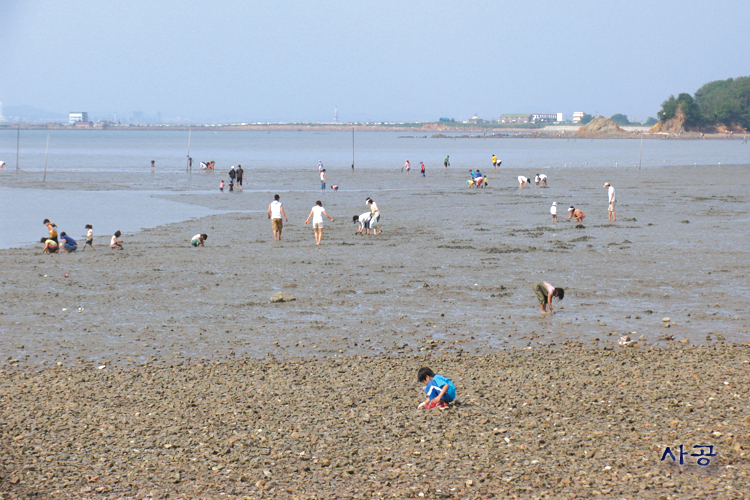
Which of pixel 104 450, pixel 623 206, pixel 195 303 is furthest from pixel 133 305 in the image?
pixel 623 206

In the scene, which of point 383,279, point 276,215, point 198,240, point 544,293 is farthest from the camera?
point 276,215

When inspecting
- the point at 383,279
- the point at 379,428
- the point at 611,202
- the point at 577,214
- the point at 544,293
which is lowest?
the point at 379,428

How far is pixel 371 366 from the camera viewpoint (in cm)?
1188

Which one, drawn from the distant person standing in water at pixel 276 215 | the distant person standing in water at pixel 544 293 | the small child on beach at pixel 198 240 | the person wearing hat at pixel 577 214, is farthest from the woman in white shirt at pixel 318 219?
the person wearing hat at pixel 577 214

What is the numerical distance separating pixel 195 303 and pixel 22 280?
18.1 ft

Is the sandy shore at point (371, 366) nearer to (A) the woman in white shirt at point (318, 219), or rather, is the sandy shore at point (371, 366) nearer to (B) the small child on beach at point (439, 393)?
(B) the small child on beach at point (439, 393)

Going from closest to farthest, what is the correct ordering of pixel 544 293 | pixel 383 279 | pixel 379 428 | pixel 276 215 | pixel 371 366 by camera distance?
pixel 379 428, pixel 371 366, pixel 544 293, pixel 383 279, pixel 276 215

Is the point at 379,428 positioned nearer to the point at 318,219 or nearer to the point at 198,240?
the point at 318,219

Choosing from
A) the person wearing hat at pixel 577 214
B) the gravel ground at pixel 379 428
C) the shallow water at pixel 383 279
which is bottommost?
the gravel ground at pixel 379 428

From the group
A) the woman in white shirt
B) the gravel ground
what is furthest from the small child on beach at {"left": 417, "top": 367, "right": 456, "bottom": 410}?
the woman in white shirt

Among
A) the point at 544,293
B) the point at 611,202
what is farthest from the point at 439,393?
the point at 611,202

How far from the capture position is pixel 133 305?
16375 millimetres

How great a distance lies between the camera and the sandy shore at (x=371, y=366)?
8039mm

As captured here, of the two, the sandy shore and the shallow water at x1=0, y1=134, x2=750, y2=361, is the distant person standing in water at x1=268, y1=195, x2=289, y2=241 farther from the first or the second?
the sandy shore
